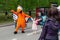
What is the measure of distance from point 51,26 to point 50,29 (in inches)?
3.7

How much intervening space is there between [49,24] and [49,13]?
0.84 ft

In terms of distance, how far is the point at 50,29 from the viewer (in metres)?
6.61

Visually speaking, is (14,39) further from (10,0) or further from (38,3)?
(38,3)

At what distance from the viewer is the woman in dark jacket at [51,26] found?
6.46m

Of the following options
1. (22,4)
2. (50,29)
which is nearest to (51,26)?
(50,29)

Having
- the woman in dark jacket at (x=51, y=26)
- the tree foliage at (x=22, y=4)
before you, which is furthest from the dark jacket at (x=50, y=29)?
the tree foliage at (x=22, y=4)

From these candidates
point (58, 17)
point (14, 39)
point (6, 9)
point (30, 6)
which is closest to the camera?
point (58, 17)

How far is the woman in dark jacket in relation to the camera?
6.46 metres

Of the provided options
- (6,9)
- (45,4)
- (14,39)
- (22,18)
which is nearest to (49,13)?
(14,39)

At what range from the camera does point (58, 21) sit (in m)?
6.46

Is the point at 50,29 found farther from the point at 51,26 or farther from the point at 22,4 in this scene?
the point at 22,4

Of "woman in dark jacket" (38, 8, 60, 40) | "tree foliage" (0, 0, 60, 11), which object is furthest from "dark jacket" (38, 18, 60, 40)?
"tree foliage" (0, 0, 60, 11)

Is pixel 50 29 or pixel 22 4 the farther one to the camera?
pixel 22 4

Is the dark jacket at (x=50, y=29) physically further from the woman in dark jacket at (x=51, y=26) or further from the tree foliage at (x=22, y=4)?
the tree foliage at (x=22, y=4)
